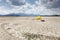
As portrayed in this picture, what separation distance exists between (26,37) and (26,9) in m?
1.05

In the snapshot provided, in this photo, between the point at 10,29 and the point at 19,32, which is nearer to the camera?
the point at 19,32

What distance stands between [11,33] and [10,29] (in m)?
0.14

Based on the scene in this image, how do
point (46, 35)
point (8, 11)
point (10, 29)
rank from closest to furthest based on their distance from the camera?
point (46, 35)
point (10, 29)
point (8, 11)

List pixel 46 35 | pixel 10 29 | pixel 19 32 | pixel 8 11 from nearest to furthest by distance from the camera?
pixel 46 35
pixel 19 32
pixel 10 29
pixel 8 11

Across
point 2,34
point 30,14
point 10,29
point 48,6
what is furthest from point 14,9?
point 2,34

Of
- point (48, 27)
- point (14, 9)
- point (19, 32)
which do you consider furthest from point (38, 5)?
point (19, 32)

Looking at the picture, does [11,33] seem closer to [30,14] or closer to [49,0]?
[30,14]

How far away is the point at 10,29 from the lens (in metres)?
1.65

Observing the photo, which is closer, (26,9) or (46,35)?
(46,35)

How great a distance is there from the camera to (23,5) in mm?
2404

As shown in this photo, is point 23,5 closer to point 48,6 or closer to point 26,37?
point 48,6

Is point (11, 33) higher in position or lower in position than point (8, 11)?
lower

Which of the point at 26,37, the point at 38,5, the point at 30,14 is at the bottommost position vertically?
the point at 26,37

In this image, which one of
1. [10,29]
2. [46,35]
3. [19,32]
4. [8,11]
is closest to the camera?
[46,35]
